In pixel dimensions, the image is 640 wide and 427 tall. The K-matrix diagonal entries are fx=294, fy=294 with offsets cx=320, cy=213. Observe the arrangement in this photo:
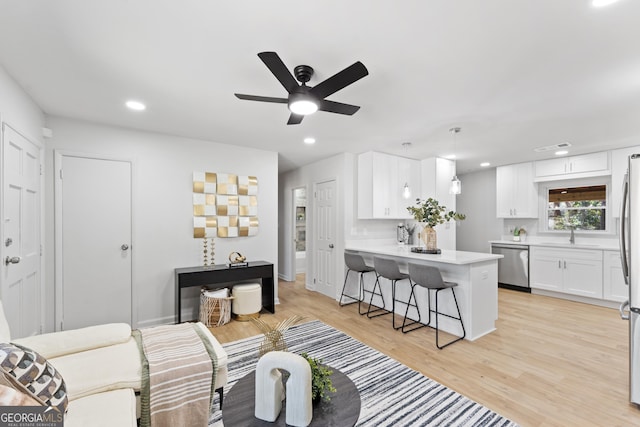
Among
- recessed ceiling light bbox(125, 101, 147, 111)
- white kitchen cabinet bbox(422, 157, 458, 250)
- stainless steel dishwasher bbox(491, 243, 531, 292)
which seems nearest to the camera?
recessed ceiling light bbox(125, 101, 147, 111)

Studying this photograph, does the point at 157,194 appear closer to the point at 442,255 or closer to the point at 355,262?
the point at 355,262

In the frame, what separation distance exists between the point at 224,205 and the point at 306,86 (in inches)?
98.5

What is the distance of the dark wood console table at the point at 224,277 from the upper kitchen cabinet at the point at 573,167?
4.99 meters

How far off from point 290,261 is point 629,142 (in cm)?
572

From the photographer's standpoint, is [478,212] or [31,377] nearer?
[31,377]

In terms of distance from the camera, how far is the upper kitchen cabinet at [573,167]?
180 inches

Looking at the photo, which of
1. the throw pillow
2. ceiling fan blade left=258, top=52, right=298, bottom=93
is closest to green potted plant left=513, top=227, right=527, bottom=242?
ceiling fan blade left=258, top=52, right=298, bottom=93

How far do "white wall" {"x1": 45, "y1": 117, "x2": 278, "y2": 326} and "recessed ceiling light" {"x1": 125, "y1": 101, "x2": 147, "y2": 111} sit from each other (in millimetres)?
804

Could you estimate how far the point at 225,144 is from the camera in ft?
13.6

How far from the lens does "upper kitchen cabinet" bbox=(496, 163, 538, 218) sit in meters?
5.40

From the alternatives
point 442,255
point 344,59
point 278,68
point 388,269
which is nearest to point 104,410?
point 278,68

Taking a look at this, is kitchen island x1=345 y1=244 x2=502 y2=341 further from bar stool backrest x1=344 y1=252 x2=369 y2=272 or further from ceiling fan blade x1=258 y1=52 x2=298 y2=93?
ceiling fan blade x1=258 y1=52 x2=298 y2=93

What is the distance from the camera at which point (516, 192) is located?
219 inches

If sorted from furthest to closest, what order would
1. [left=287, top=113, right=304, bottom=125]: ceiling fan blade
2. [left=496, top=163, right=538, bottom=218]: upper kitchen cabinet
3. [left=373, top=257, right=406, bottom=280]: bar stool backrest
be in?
[left=496, top=163, right=538, bottom=218]: upper kitchen cabinet
[left=373, top=257, right=406, bottom=280]: bar stool backrest
[left=287, top=113, right=304, bottom=125]: ceiling fan blade
